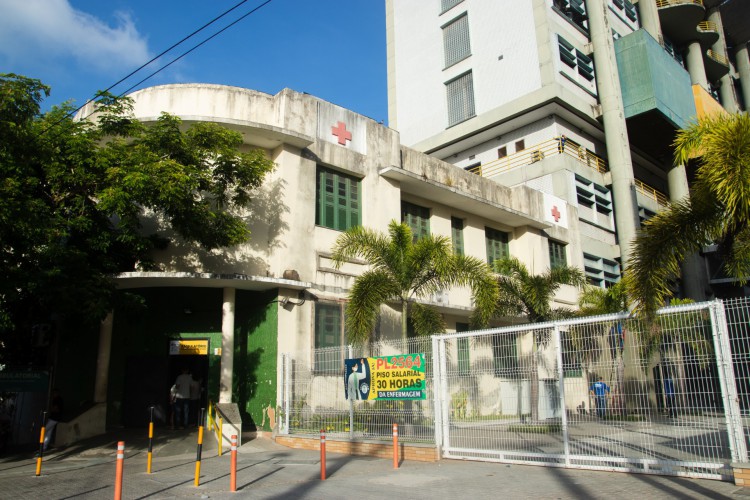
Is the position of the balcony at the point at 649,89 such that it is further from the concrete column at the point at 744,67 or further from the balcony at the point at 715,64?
the concrete column at the point at 744,67

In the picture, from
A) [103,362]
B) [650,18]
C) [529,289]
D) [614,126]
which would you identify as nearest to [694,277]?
[614,126]

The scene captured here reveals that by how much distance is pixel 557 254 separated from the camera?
26.4 m

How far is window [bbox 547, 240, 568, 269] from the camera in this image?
25.9 meters

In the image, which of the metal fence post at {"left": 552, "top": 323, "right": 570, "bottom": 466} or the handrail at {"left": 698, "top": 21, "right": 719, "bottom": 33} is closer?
the metal fence post at {"left": 552, "top": 323, "right": 570, "bottom": 466}

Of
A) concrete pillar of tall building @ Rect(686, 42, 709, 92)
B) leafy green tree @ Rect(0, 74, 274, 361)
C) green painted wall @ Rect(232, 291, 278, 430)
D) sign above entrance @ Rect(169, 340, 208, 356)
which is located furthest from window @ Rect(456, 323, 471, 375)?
concrete pillar of tall building @ Rect(686, 42, 709, 92)

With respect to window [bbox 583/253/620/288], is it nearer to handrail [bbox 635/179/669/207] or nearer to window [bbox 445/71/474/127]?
handrail [bbox 635/179/669/207]

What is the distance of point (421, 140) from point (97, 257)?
25.4m

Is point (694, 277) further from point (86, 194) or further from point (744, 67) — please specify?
point (86, 194)

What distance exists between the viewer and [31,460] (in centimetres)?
1253

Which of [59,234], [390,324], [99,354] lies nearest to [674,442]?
[390,324]

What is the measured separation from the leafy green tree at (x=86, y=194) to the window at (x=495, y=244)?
1166 centimetres

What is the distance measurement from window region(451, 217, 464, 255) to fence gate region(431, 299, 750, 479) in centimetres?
1149

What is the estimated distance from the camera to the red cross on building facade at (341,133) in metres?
18.5

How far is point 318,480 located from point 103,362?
27.0 feet
